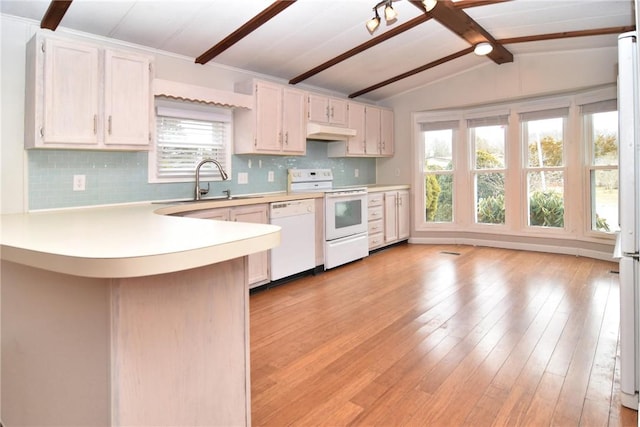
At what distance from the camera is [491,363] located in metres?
2.25

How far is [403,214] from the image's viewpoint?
20.0 feet

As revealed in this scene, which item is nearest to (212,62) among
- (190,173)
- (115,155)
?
(190,173)

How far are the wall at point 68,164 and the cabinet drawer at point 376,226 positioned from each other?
1.90m

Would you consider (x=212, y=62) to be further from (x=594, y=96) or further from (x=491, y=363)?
(x=594, y=96)

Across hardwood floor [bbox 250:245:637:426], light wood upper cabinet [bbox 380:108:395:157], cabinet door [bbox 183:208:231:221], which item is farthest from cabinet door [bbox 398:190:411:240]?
cabinet door [bbox 183:208:231:221]

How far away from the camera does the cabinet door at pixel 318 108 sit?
4629 mm

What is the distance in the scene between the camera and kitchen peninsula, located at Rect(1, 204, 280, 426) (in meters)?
1.13

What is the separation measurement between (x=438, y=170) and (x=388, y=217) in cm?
125

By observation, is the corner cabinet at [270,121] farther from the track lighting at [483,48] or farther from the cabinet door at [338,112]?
the track lighting at [483,48]

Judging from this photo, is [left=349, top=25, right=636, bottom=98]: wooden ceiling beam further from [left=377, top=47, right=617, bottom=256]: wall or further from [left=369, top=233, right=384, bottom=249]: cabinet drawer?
[left=369, top=233, right=384, bottom=249]: cabinet drawer

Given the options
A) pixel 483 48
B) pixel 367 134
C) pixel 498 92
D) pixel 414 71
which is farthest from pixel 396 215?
pixel 483 48

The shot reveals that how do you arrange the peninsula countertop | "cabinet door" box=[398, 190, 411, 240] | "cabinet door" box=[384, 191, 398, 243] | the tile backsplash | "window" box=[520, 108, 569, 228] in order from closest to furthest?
the peninsula countertop, the tile backsplash, "window" box=[520, 108, 569, 228], "cabinet door" box=[384, 191, 398, 243], "cabinet door" box=[398, 190, 411, 240]

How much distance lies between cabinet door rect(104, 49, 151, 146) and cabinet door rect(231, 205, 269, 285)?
0.98m

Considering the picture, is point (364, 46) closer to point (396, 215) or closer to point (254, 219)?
point (254, 219)
